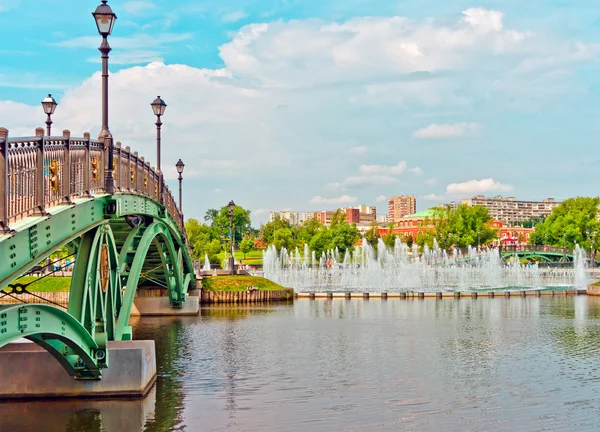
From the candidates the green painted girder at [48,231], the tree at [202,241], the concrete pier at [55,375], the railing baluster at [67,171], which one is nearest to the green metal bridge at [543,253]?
the tree at [202,241]

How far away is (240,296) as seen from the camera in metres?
58.8

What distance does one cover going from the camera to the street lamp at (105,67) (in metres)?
18.7

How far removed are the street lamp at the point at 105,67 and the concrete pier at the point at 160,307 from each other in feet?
99.8

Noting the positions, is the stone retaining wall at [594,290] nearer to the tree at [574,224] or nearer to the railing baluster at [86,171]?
the railing baluster at [86,171]

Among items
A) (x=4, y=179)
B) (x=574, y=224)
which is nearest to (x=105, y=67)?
(x=4, y=179)

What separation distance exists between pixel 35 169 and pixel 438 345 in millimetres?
23711

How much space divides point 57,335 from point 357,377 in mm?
12607

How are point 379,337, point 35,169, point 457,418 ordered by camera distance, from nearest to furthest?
point 35,169
point 457,418
point 379,337

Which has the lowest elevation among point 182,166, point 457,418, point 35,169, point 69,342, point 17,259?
point 457,418

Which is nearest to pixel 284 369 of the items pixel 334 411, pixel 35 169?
pixel 334 411

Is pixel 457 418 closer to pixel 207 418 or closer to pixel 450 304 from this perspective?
pixel 207 418

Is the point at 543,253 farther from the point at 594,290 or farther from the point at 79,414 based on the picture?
the point at 79,414

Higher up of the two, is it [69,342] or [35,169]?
[35,169]

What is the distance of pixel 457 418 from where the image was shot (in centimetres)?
2083
